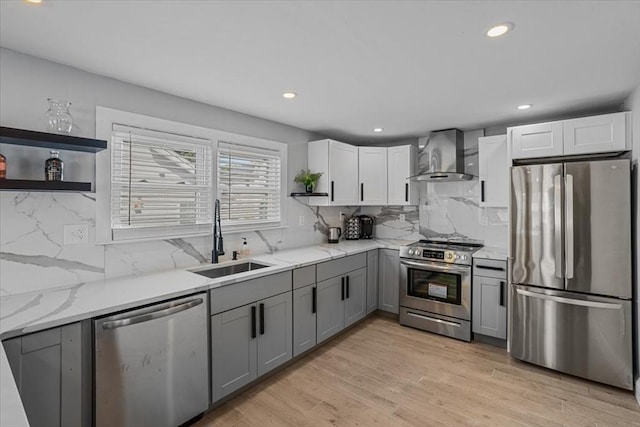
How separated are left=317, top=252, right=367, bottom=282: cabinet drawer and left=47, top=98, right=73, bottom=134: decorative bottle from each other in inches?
87.6

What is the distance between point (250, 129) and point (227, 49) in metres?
1.41

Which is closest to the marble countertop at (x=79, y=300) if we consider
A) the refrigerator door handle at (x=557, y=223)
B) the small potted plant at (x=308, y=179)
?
the small potted plant at (x=308, y=179)

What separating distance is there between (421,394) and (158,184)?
104 inches

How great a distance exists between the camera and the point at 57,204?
2.06 metres

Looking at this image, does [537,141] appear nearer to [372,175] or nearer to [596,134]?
[596,134]

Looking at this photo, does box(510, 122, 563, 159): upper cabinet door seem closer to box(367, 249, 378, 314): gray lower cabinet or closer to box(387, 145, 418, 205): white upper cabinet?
box(387, 145, 418, 205): white upper cabinet

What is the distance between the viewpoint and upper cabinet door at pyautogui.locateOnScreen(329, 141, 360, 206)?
3928 mm

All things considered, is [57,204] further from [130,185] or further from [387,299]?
[387,299]

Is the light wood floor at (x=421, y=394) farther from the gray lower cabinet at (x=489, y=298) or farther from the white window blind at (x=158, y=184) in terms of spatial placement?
the white window blind at (x=158, y=184)

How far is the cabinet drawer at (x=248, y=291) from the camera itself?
224 centimetres

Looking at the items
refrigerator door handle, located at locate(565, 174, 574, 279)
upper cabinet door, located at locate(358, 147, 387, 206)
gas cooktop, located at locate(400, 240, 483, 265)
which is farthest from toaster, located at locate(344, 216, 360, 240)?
refrigerator door handle, located at locate(565, 174, 574, 279)

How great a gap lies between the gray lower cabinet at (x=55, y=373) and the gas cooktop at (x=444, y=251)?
310 centimetres

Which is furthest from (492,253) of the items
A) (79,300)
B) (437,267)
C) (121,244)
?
(79,300)

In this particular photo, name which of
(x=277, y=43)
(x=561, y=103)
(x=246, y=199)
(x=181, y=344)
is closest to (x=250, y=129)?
(x=246, y=199)
